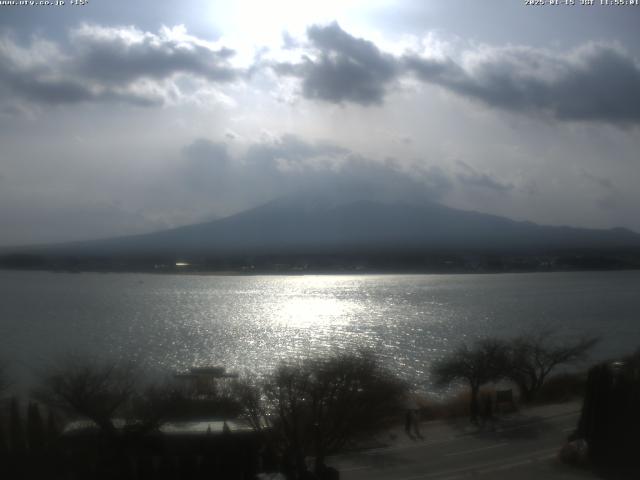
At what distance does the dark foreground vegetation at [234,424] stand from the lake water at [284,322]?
328 inches

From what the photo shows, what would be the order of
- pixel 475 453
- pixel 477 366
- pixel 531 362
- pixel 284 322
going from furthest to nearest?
pixel 284 322
pixel 531 362
pixel 477 366
pixel 475 453

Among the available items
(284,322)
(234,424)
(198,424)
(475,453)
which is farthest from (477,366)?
(284,322)

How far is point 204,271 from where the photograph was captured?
7919 centimetres

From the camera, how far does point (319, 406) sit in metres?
10.3

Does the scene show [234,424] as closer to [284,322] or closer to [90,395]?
[90,395]

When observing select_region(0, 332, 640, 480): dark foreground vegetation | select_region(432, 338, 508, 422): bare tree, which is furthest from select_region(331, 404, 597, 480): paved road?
select_region(432, 338, 508, 422): bare tree

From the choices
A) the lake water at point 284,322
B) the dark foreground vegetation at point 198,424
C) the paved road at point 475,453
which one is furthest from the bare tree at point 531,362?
the dark foreground vegetation at point 198,424

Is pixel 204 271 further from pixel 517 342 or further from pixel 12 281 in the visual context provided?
pixel 517 342

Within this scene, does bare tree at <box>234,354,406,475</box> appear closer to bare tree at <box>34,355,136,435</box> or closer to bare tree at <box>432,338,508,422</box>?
bare tree at <box>34,355,136,435</box>

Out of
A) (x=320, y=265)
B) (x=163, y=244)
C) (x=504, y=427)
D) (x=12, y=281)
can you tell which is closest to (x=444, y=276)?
(x=320, y=265)

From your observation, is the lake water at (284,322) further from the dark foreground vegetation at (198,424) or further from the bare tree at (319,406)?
the bare tree at (319,406)

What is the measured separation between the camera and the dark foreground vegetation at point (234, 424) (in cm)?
797

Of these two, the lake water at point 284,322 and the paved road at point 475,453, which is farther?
the lake water at point 284,322

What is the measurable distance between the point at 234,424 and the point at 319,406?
134 centimetres
